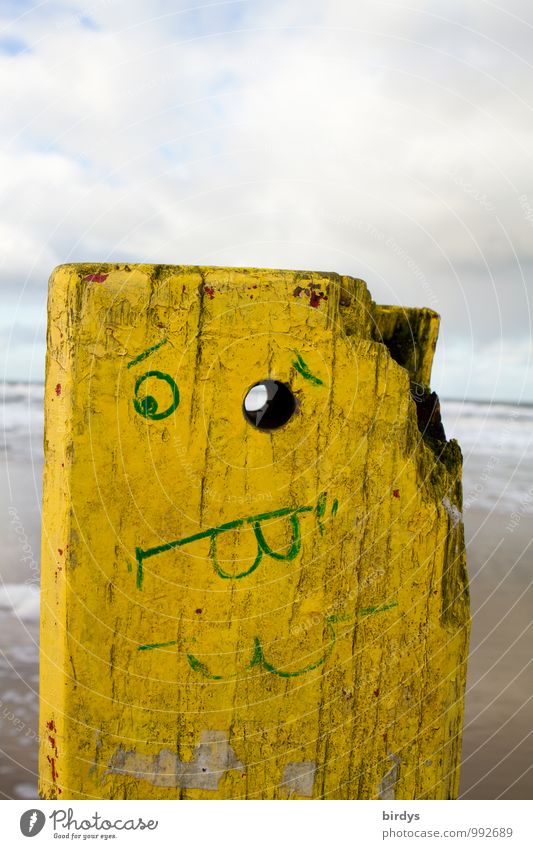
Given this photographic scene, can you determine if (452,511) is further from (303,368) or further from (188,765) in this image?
(188,765)

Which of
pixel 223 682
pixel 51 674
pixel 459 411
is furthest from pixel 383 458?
pixel 459 411

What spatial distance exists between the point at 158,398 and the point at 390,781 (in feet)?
3.49

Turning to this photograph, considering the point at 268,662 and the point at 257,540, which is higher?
the point at 257,540

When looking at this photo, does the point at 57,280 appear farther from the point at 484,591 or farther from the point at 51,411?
the point at 484,591

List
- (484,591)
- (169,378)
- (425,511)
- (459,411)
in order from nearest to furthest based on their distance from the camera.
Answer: (169,378) < (425,511) < (484,591) < (459,411)

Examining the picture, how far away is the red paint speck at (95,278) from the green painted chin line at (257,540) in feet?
1.96

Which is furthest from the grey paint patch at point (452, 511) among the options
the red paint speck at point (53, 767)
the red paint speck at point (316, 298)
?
the red paint speck at point (53, 767)

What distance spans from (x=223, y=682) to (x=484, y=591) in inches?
193

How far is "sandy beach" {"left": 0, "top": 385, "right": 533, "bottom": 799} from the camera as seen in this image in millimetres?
3580

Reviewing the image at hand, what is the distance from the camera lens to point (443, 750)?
68.5 inches

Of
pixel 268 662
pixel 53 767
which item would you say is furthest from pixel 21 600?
pixel 268 662

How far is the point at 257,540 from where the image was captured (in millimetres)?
1594

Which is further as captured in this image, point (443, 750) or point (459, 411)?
point (459, 411)

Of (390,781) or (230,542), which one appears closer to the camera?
(230,542)
